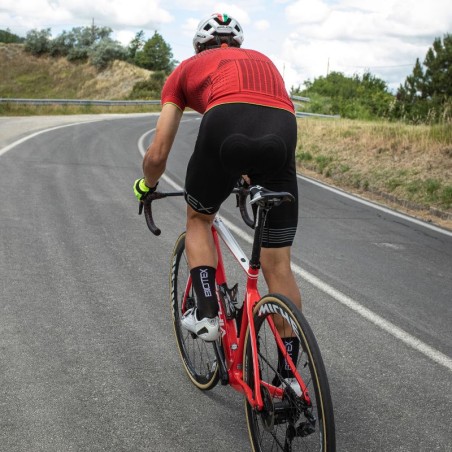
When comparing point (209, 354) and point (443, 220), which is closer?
point (209, 354)

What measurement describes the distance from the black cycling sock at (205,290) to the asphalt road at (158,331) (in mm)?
652

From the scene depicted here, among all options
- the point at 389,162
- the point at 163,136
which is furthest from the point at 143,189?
the point at 389,162

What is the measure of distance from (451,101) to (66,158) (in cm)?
916

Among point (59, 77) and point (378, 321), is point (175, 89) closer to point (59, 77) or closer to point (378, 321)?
point (378, 321)

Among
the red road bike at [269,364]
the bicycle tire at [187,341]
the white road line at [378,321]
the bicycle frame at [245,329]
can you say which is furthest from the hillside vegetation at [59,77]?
the red road bike at [269,364]

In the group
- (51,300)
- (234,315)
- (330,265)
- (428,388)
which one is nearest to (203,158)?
(234,315)

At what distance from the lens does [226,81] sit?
320 cm

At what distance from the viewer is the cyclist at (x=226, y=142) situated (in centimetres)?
312

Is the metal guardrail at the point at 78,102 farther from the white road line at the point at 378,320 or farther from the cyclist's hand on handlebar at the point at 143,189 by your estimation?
the cyclist's hand on handlebar at the point at 143,189

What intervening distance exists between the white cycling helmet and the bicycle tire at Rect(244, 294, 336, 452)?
4.64ft

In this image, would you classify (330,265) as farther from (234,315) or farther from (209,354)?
(234,315)

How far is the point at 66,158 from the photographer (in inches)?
588

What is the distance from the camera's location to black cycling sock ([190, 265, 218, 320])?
3.46 m

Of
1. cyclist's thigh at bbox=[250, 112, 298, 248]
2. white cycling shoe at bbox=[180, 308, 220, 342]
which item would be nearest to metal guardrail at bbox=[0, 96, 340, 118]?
white cycling shoe at bbox=[180, 308, 220, 342]
